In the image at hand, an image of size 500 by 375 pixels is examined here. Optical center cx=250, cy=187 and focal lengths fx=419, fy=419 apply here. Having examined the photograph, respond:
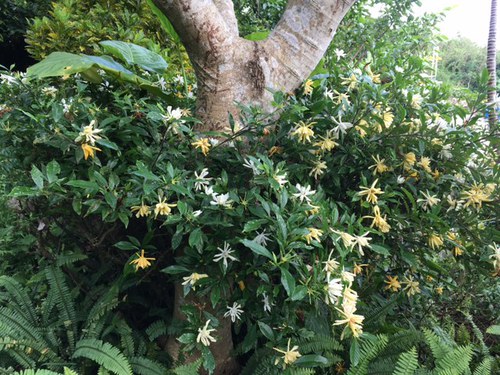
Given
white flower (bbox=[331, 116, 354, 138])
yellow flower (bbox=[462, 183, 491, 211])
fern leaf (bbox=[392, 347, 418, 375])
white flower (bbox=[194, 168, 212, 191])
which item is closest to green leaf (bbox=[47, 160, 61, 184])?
white flower (bbox=[194, 168, 212, 191])

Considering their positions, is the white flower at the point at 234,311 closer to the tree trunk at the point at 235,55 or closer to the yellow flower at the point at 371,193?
the tree trunk at the point at 235,55

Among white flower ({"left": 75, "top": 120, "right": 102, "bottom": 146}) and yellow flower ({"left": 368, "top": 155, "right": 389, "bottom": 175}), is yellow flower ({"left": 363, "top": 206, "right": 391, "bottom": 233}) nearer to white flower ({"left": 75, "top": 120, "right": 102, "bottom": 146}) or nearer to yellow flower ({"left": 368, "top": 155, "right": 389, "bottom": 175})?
yellow flower ({"left": 368, "top": 155, "right": 389, "bottom": 175})

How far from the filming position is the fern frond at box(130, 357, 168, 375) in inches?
68.7

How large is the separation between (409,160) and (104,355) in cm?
146

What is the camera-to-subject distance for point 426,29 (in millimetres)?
4770

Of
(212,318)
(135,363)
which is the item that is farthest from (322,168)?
(135,363)

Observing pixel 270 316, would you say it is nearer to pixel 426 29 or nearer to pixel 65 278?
pixel 65 278

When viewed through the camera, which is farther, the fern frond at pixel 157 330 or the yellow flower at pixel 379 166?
the fern frond at pixel 157 330

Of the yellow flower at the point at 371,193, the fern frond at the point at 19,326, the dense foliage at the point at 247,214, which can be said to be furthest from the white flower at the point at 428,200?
the fern frond at the point at 19,326

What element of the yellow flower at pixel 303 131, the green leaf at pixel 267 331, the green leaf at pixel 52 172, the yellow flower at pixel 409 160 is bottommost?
the green leaf at pixel 267 331

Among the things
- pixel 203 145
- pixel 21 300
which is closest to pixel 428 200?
pixel 203 145

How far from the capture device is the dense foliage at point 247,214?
140 cm

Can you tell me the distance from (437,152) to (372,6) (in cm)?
363

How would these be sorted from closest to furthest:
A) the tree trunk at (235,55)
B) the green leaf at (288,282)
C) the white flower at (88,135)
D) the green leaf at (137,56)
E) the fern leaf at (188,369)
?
the green leaf at (288,282)
the white flower at (88,135)
the fern leaf at (188,369)
the tree trunk at (235,55)
the green leaf at (137,56)
